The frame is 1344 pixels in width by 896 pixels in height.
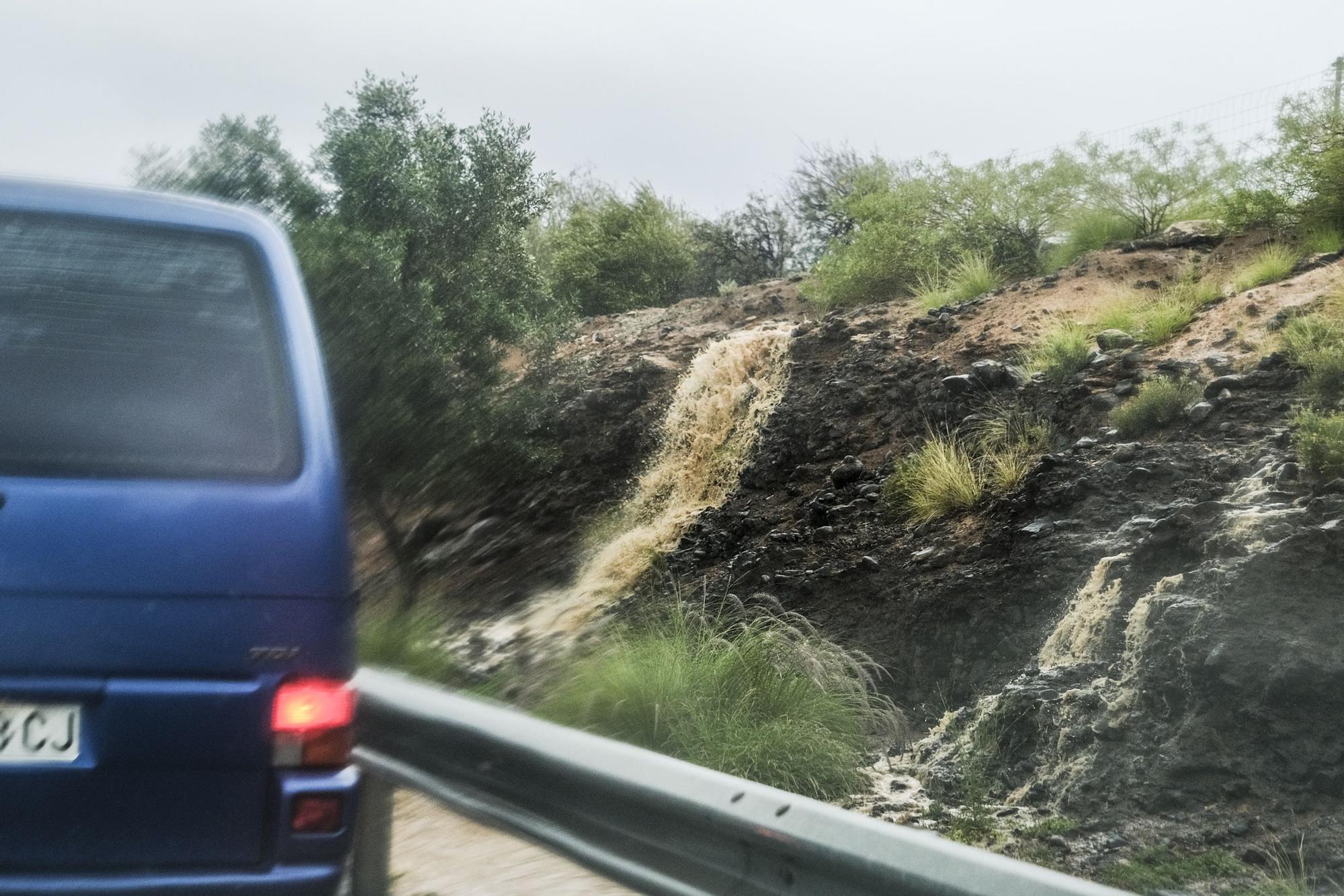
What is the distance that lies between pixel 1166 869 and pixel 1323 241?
8.64m

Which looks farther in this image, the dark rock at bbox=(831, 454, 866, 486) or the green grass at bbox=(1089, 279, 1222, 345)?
the dark rock at bbox=(831, 454, 866, 486)

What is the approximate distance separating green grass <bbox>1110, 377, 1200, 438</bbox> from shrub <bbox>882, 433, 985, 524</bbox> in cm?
120

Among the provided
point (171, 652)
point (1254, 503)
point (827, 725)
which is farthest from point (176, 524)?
point (1254, 503)

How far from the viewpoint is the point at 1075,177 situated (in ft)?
53.0

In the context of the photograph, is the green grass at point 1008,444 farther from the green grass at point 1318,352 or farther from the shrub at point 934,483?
the green grass at point 1318,352

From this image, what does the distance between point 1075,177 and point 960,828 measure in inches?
461

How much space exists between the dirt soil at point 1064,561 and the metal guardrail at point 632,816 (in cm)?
355

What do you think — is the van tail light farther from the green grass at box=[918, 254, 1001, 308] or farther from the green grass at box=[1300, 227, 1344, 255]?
the green grass at box=[918, 254, 1001, 308]

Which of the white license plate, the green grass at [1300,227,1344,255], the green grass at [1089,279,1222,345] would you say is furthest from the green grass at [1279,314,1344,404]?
the white license plate

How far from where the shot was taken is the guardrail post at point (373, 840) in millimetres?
3574

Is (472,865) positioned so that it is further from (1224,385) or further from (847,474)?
(847,474)

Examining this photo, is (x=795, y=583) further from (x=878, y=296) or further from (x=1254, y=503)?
(x=878, y=296)

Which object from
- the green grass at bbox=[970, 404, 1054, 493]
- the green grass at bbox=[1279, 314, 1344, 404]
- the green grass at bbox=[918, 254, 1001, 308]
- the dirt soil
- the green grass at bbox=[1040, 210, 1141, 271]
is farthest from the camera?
the green grass at bbox=[1040, 210, 1141, 271]

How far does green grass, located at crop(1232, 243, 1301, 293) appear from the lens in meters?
11.6
